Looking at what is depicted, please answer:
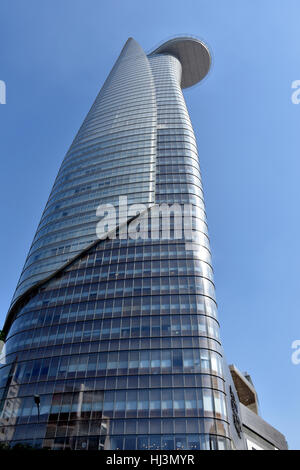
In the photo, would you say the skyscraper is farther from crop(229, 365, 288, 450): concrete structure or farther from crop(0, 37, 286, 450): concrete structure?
crop(229, 365, 288, 450): concrete structure

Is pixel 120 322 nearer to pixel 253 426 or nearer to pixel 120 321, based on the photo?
pixel 120 321

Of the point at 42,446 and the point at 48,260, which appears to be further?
the point at 48,260

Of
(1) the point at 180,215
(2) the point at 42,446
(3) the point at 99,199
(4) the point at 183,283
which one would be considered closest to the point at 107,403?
(2) the point at 42,446

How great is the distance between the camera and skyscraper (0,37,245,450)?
57312mm

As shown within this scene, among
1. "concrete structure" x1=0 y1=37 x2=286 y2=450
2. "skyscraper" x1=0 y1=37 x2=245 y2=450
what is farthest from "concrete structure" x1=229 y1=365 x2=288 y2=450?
→ "skyscraper" x1=0 y1=37 x2=245 y2=450

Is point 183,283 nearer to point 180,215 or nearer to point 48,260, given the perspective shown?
point 180,215

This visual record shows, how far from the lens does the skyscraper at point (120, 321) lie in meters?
57.3

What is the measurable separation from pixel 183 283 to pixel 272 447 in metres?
52.7

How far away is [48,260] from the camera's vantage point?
286ft

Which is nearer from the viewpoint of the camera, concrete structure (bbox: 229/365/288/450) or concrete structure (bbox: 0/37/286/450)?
concrete structure (bbox: 0/37/286/450)

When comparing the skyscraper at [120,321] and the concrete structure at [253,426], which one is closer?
the skyscraper at [120,321]

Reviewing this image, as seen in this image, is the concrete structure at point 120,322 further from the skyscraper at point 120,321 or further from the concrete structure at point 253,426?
the concrete structure at point 253,426

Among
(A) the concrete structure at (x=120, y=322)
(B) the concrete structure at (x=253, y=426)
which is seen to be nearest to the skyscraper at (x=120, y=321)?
(A) the concrete structure at (x=120, y=322)

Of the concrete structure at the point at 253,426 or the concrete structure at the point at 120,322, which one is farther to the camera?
the concrete structure at the point at 253,426
